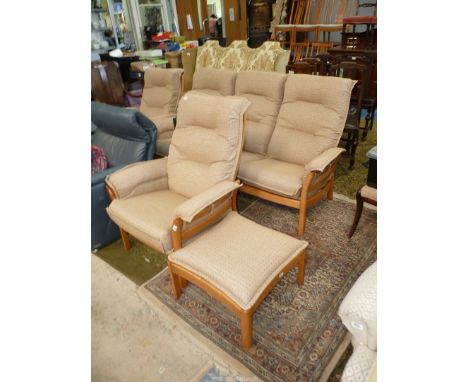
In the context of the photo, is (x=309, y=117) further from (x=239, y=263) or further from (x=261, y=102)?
(x=239, y=263)

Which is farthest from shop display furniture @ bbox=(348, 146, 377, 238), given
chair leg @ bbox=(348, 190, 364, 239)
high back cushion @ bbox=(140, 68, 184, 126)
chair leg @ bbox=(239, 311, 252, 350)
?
high back cushion @ bbox=(140, 68, 184, 126)

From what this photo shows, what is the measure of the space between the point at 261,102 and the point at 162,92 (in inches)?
45.8

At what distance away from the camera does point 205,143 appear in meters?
2.02

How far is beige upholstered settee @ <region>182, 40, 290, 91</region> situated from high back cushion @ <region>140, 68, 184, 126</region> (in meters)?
0.75

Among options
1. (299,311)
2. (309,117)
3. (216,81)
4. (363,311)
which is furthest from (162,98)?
(363,311)

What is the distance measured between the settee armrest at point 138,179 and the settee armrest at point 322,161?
1010 mm

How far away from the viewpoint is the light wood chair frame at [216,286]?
55.3 inches

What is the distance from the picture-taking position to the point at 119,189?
2.03 metres

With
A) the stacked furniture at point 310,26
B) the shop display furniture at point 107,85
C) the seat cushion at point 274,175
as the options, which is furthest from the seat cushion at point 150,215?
the stacked furniture at point 310,26

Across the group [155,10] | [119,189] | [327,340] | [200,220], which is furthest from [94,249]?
[155,10]
